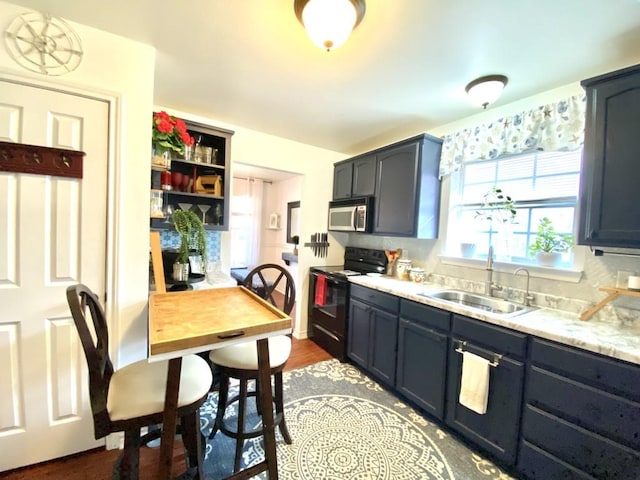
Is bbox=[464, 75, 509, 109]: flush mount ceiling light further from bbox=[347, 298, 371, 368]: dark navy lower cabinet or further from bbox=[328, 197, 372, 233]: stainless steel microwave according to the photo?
bbox=[347, 298, 371, 368]: dark navy lower cabinet

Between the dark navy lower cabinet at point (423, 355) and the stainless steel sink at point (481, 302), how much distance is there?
17cm

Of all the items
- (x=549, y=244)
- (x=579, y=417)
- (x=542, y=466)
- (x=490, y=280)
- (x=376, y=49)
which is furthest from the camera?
(x=490, y=280)

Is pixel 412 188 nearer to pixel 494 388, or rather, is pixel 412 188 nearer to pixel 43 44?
pixel 494 388

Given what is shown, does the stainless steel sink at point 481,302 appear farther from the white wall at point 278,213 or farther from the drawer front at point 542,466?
the white wall at point 278,213

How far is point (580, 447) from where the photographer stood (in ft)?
4.33

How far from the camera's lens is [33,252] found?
4.72 feet

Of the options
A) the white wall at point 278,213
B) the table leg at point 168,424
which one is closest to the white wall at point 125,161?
the table leg at point 168,424

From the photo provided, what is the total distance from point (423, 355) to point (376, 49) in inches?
82.0

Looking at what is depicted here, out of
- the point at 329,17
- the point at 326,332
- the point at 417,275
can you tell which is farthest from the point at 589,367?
the point at 326,332

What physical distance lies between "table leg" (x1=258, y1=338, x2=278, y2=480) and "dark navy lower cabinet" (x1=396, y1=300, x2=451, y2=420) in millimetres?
1225

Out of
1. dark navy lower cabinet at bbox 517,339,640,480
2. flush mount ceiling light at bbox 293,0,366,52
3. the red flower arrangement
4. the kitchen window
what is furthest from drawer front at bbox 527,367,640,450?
the red flower arrangement

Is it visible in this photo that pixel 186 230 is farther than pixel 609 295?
Yes

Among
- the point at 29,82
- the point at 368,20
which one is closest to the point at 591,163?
the point at 368,20

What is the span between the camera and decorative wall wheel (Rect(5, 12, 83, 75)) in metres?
1.36
